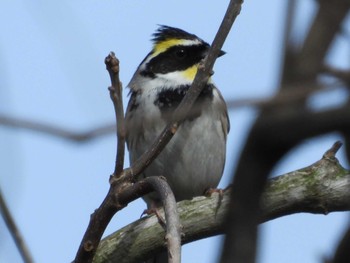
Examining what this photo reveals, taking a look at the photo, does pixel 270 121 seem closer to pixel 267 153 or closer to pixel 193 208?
pixel 267 153

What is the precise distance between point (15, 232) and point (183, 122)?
350cm

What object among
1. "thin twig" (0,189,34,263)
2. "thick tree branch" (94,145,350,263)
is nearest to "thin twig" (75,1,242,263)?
"thick tree branch" (94,145,350,263)

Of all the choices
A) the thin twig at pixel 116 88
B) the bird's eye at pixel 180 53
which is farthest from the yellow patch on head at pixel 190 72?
the thin twig at pixel 116 88

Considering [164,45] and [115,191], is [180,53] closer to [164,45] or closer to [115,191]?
[164,45]

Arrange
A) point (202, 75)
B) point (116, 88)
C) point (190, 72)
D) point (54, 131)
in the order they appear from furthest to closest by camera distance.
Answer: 1. point (190, 72)
2. point (202, 75)
3. point (116, 88)
4. point (54, 131)

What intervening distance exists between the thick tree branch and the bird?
5.05ft

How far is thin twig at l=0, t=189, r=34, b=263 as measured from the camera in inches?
131

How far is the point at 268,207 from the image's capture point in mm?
4891

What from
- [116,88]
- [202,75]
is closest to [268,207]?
[202,75]

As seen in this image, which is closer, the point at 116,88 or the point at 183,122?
the point at 116,88

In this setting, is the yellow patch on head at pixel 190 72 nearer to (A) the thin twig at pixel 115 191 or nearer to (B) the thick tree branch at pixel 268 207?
(B) the thick tree branch at pixel 268 207

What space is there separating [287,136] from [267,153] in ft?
0.19

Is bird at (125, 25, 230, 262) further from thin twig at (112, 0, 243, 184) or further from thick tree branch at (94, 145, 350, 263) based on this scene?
thin twig at (112, 0, 243, 184)

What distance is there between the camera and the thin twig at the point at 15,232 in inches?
131
